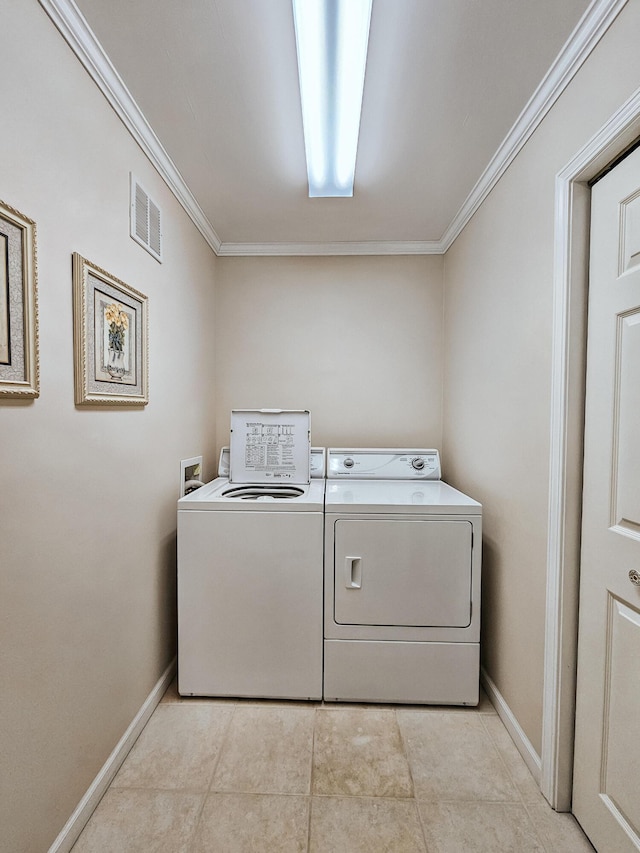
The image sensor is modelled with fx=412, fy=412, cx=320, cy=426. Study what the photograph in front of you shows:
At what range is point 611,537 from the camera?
3.94ft

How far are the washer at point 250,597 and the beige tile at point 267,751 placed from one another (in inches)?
3.5

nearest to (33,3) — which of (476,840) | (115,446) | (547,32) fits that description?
(115,446)

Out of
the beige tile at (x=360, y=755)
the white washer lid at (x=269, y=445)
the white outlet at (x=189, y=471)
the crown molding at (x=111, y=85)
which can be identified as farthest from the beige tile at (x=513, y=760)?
the crown molding at (x=111, y=85)

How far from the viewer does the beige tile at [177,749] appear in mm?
1491

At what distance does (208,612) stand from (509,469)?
58.9 inches

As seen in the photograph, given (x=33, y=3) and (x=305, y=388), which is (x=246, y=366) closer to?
(x=305, y=388)

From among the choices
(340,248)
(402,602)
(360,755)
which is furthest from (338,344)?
(360,755)

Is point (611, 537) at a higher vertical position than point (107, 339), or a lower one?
lower

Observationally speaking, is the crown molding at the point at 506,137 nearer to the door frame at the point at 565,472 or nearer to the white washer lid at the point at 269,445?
the door frame at the point at 565,472

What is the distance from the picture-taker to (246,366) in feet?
9.23

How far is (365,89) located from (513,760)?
2530 millimetres

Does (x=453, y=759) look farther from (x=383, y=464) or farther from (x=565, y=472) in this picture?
(x=383, y=464)

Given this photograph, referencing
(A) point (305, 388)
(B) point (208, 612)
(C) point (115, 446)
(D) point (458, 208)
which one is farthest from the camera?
(A) point (305, 388)

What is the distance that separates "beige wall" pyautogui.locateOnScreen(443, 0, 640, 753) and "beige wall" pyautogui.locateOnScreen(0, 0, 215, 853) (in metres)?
1.54
